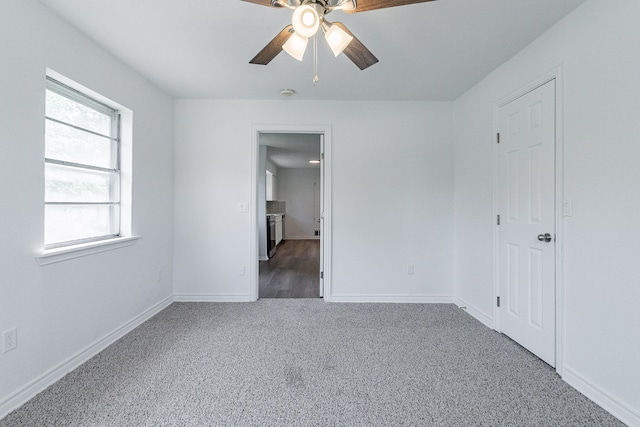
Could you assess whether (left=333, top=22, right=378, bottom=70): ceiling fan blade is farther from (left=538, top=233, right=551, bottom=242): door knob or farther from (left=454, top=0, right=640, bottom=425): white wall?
(left=538, top=233, right=551, bottom=242): door knob

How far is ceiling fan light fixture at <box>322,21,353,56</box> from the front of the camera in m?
1.49

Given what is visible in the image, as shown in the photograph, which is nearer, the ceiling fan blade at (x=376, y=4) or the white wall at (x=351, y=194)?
the ceiling fan blade at (x=376, y=4)

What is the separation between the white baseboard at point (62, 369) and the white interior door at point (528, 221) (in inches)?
134

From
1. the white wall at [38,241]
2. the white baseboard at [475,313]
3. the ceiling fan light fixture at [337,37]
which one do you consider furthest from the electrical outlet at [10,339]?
the white baseboard at [475,313]

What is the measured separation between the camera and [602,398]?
163 centimetres

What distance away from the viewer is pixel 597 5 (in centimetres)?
165

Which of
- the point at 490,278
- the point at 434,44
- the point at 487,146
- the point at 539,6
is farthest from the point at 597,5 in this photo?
the point at 490,278

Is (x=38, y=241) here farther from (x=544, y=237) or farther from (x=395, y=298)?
(x=544, y=237)

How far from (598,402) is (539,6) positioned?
242 centimetres

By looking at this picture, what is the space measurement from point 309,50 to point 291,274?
136 inches

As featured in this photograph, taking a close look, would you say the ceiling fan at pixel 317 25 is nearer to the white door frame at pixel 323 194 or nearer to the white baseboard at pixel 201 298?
the white door frame at pixel 323 194

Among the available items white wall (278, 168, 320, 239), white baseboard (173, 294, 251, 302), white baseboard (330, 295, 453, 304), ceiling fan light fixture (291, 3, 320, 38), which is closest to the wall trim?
white baseboard (330, 295, 453, 304)

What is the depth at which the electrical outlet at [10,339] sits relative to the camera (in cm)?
157

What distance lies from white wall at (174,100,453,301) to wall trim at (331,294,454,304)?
1 cm
